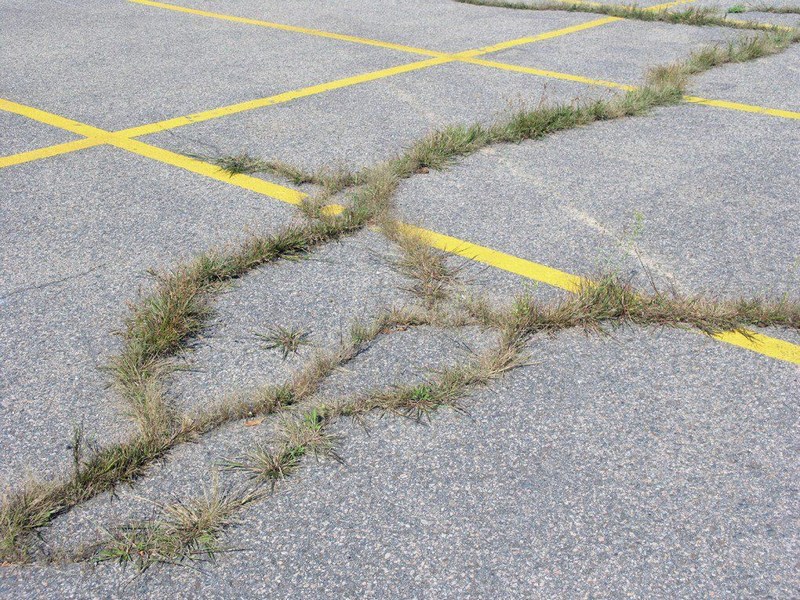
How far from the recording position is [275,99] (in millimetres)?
6910

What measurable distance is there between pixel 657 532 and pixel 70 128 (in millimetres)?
5154

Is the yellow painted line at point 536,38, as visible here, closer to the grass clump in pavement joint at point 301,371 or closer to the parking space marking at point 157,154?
the grass clump in pavement joint at point 301,371

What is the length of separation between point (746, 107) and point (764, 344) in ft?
13.1

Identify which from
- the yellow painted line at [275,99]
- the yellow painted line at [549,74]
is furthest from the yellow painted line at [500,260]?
the yellow painted line at [549,74]

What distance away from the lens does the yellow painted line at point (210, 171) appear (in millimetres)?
5105

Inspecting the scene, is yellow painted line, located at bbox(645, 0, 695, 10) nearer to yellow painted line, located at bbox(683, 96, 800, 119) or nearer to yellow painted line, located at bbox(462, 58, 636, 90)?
yellow painted line, located at bbox(462, 58, 636, 90)

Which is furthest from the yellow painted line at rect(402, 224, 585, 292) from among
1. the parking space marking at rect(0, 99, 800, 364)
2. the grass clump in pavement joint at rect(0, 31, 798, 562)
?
the grass clump in pavement joint at rect(0, 31, 798, 562)

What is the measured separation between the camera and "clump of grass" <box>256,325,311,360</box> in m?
3.55

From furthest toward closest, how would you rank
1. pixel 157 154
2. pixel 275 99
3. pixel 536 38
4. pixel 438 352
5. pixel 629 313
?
1. pixel 536 38
2. pixel 275 99
3. pixel 157 154
4. pixel 629 313
5. pixel 438 352

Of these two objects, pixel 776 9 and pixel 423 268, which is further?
pixel 776 9

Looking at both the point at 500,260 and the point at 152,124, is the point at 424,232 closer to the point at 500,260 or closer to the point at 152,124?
the point at 500,260

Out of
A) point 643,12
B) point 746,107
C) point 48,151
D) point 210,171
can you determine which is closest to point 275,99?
A: point 210,171

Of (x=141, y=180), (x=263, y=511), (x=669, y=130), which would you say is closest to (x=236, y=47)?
(x=141, y=180)

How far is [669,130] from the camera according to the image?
20.9ft
